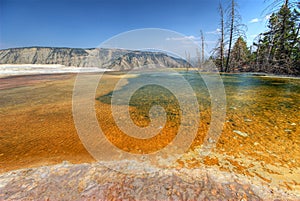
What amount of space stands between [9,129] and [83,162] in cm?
321

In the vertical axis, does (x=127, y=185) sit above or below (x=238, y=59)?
below

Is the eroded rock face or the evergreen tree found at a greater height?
the evergreen tree

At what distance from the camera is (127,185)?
1931 millimetres

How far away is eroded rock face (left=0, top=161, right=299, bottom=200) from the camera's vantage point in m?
1.75

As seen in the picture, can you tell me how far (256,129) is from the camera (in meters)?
3.43

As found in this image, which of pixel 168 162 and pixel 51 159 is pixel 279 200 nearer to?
pixel 168 162

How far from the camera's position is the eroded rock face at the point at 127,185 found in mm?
1746

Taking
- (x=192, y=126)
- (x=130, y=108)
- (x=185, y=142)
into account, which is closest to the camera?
(x=185, y=142)

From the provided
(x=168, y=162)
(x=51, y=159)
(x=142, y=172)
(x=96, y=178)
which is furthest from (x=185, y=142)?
(x=51, y=159)

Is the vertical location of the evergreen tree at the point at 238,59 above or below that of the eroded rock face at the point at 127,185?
above

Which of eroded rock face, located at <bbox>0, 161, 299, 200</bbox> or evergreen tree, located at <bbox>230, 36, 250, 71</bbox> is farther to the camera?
evergreen tree, located at <bbox>230, 36, 250, 71</bbox>

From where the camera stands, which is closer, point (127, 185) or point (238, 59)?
point (127, 185)

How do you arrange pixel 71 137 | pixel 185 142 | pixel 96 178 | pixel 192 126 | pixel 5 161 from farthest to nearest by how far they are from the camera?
pixel 192 126 < pixel 71 137 < pixel 185 142 < pixel 5 161 < pixel 96 178

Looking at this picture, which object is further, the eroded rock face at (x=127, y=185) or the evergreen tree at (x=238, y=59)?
the evergreen tree at (x=238, y=59)
